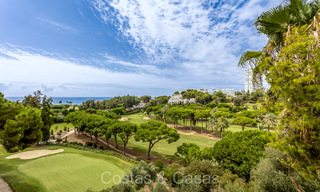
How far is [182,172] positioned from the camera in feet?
42.9

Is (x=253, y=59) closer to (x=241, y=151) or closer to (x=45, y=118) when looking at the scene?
Result: (x=241, y=151)

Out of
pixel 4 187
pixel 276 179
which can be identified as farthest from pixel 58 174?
pixel 276 179

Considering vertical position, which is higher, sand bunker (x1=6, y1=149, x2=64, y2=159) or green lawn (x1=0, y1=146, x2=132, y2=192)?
green lawn (x1=0, y1=146, x2=132, y2=192)

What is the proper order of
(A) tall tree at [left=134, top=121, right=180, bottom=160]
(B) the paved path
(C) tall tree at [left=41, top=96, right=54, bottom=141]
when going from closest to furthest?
(B) the paved path → (A) tall tree at [left=134, top=121, right=180, bottom=160] → (C) tall tree at [left=41, top=96, right=54, bottom=141]

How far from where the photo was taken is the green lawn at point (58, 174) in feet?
39.1

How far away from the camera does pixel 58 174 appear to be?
13.9 m

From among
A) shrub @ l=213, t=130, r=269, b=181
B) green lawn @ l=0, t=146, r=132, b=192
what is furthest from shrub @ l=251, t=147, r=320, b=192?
green lawn @ l=0, t=146, r=132, b=192

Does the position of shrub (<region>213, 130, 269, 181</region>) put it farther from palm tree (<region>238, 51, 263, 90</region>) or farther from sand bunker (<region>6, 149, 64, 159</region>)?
sand bunker (<region>6, 149, 64, 159</region>)

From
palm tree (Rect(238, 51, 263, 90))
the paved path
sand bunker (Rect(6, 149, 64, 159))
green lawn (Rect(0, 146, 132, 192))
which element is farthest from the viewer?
sand bunker (Rect(6, 149, 64, 159))

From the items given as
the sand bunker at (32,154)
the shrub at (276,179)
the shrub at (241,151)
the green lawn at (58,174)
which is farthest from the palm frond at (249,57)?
the sand bunker at (32,154)

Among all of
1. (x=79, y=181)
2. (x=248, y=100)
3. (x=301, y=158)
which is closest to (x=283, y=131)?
(x=301, y=158)

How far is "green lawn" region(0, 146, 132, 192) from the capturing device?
11.9m

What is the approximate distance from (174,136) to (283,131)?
58.7 ft

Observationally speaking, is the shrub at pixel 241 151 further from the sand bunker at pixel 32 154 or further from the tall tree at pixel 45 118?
the tall tree at pixel 45 118
